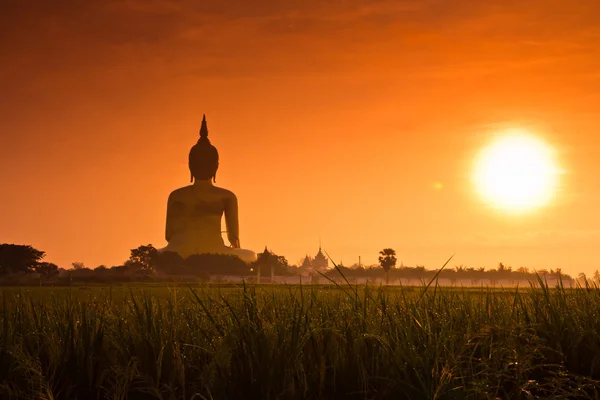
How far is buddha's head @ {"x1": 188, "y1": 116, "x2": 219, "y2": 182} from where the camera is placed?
53.0m

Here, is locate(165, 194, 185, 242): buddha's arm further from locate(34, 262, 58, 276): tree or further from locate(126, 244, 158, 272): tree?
locate(34, 262, 58, 276): tree

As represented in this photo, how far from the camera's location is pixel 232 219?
5331 cm

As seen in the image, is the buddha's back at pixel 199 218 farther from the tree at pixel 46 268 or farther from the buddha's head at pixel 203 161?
the tree at pixel 46 268

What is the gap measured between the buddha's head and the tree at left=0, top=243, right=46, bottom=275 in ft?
49.0

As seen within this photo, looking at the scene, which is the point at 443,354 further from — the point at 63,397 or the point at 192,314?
the point at 63,397

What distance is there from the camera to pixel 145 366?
194 inches

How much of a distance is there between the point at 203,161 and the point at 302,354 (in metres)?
48.9

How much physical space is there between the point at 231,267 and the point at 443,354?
5054 cm

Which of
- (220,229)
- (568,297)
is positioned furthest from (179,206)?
(568,297)

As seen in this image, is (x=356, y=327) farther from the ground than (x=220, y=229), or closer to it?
closer to it

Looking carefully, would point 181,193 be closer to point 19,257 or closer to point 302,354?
point 19,257

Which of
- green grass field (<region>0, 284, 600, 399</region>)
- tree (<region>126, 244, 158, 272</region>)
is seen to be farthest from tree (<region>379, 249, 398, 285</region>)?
green grass field (<region>0, 284, 600, 399</region>)

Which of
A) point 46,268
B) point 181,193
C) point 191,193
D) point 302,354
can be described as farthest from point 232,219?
point 302,354

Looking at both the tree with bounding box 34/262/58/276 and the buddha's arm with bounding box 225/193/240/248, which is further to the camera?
the buddha's arm with bounding box 225/193/240/248
